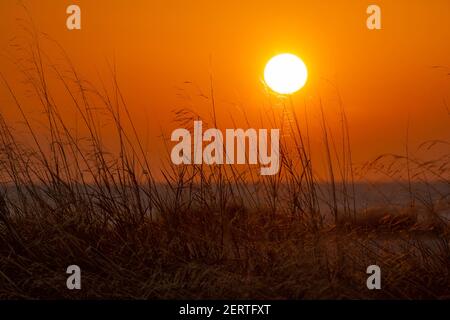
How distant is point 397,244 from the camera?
3320 millimetres

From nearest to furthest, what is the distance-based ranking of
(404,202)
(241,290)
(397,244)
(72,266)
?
(241,290)
(72,266)
(397,244)
(404,202)

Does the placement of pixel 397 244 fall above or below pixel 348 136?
below

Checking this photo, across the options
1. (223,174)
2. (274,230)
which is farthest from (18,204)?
(274,230)

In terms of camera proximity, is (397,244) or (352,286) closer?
(352,286)

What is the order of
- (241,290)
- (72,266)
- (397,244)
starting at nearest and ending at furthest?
(241,290)
(72,266)
(397,244)

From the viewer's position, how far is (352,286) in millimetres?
2969

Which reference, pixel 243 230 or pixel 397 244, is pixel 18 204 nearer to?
pixel 243 230

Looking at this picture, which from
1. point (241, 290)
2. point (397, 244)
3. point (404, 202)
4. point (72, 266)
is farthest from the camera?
point (404, 202)
